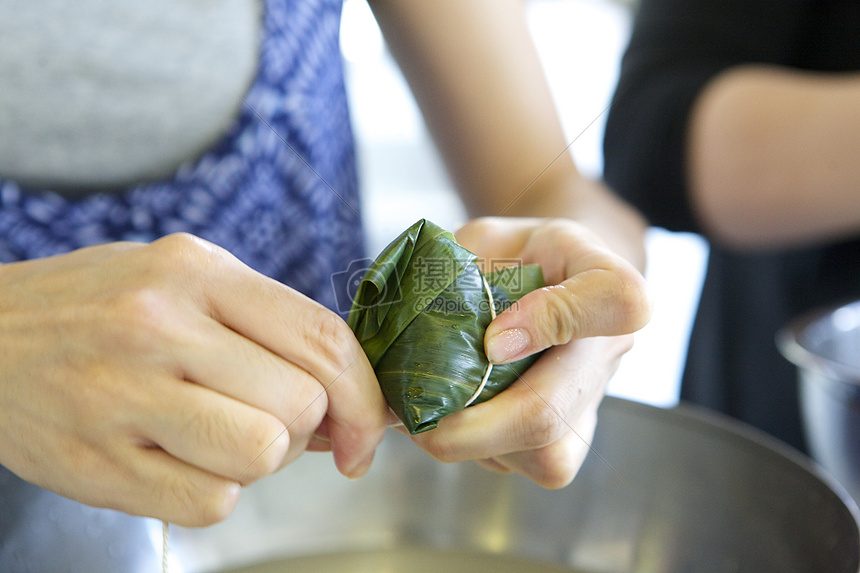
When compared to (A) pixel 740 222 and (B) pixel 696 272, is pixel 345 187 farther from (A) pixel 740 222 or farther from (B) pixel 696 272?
(B) pixel 696 272

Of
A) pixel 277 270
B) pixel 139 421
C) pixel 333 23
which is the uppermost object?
pixel 333 23

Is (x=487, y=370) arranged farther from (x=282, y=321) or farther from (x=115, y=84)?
(x=115, y=84)

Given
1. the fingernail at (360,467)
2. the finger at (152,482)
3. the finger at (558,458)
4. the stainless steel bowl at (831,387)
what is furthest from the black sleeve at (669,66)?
the finger at (152,482)

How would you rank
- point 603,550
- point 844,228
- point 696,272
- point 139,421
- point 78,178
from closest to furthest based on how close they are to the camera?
point 139,421
point 603,550
point 78,178
point 844,228
point 696,272

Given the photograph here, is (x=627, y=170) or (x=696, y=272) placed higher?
(x=627, y=170)

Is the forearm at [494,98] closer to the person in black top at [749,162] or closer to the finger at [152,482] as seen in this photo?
the person in black top at [749,162]

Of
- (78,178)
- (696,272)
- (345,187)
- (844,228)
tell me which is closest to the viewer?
(78,178)

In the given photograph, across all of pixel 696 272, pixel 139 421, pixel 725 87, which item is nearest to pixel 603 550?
pixel 139 421
